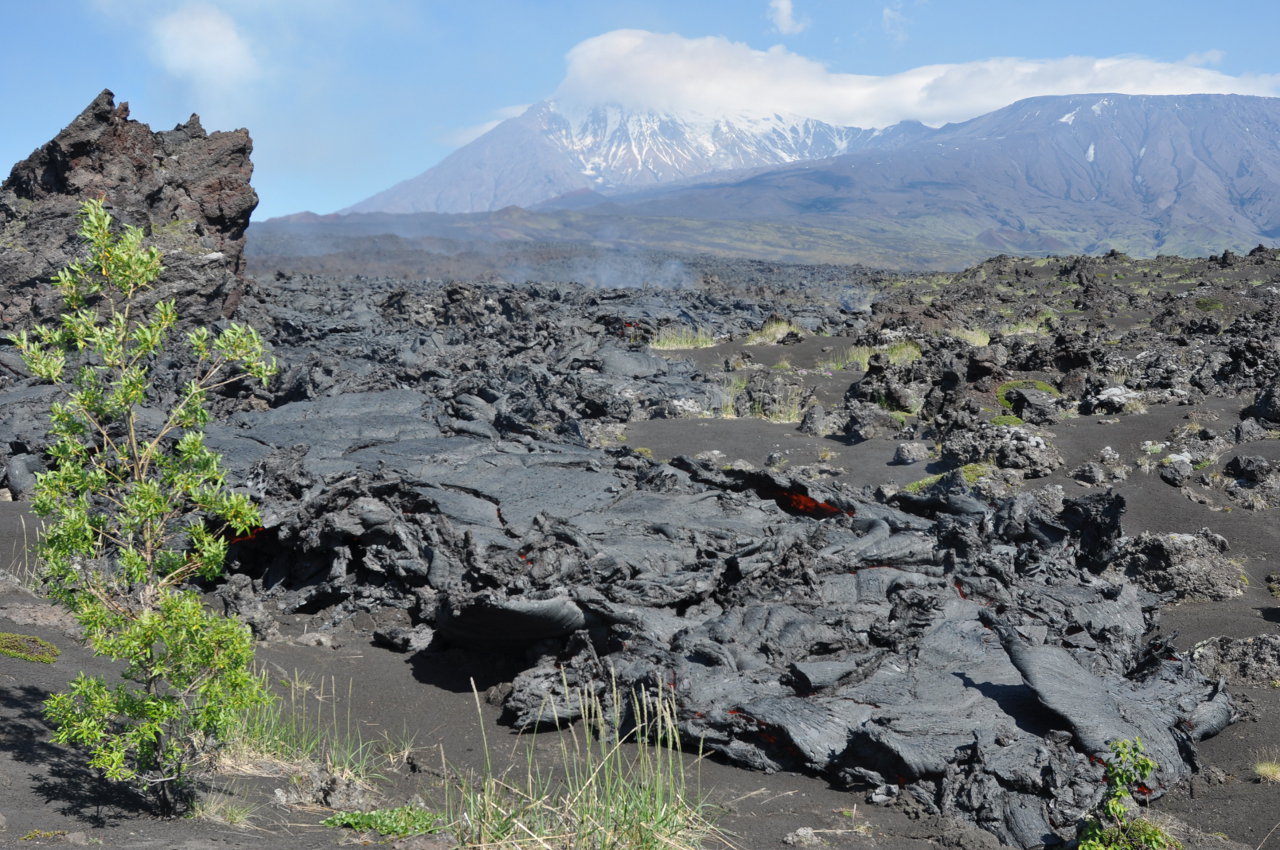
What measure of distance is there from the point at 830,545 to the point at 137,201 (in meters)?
18.7

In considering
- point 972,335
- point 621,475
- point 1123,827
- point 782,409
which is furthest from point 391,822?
point 972,335

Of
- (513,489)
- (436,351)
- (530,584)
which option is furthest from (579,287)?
(530,584)

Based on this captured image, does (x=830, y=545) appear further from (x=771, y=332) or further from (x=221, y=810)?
(x=771, y=332)

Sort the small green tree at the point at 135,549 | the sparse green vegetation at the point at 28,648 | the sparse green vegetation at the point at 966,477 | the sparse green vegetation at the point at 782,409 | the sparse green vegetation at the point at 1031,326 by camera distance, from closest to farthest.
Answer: the small green tree at the point at 135,549
the sparse green vegetation at the point at 28,648
the sparse green vegetation at the point at 966,477
the sparse green vegetation at the point at 782,409
the sparse green vegetation at the point at 1031,326

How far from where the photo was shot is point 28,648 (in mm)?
6266

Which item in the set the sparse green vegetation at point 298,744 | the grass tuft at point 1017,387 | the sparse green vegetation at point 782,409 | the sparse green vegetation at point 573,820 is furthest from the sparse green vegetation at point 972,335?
the sparse green vegetation at point 573,820

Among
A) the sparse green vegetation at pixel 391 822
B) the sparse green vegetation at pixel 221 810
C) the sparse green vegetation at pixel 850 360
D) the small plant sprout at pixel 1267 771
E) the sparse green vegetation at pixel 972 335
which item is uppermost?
the sparse green vegetation at pixel 972 335

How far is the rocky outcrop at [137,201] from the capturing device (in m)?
19.6

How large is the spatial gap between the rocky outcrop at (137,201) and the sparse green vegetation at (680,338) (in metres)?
9.63

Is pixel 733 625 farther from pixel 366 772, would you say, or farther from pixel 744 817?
pixel 366 772

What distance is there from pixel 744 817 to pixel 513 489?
529 cm

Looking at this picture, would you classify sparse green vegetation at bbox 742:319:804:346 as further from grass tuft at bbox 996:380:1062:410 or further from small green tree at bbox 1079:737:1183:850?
small green tree at bbox 1079:737:1183:850

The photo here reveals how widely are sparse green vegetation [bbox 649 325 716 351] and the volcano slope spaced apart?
3647mm

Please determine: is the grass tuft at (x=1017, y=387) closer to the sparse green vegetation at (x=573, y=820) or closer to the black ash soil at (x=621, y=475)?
the black ash soil at (x=621, y=475)
